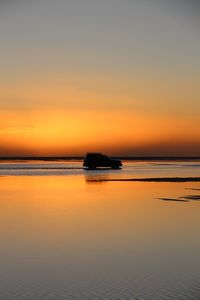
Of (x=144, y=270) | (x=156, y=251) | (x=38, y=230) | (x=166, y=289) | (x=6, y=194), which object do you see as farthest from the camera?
(x=6, y=194)

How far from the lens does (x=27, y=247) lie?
11.7 meters

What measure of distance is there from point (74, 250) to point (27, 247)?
1.11 m

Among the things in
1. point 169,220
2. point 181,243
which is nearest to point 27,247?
point 181,243

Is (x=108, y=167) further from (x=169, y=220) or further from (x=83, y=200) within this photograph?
(x=169, y=220)

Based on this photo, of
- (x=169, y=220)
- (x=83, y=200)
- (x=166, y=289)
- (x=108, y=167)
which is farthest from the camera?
(x=108, y=167)

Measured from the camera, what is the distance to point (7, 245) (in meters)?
12.0

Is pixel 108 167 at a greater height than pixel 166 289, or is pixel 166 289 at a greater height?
pixel 108 167

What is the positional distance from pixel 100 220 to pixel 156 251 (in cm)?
518

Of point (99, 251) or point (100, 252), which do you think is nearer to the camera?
point (100, 252)

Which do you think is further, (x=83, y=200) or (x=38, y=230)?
(x=83, y=200)

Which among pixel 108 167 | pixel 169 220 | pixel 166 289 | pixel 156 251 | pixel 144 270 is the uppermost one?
pixel 108 167

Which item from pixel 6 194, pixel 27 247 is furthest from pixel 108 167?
pixel 27 247

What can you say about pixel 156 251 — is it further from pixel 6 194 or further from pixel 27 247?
pixel 6 194

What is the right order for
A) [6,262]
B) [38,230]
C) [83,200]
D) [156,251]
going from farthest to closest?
[83,200]
[38,230]
[156,251]
[6,262]
